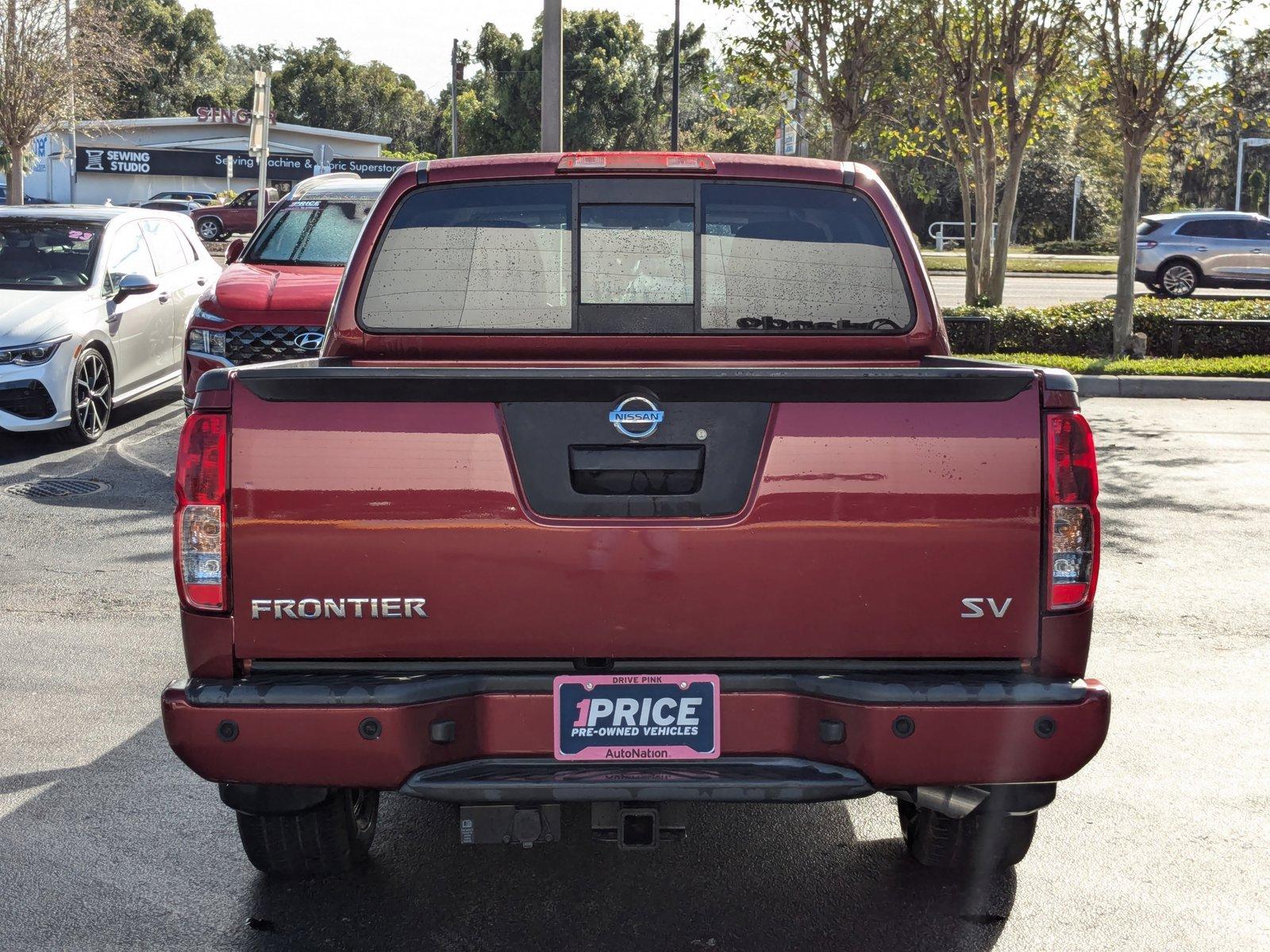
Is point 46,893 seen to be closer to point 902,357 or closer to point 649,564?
point 649,564

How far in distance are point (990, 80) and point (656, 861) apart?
16410 mm

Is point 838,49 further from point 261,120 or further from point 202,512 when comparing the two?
point 202,512

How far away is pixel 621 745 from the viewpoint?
10.4 feet

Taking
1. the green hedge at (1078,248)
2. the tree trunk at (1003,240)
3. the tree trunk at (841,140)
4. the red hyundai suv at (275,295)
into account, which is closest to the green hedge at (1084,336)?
the tree trunk at (1003,240)

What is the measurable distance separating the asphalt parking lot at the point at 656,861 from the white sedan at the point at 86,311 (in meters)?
4.29

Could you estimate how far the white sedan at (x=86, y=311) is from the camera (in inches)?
403

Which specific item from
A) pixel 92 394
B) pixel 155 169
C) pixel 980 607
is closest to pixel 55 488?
pixel 92 394

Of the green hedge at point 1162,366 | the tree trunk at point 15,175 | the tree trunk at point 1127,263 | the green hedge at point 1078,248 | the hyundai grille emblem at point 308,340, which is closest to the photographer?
the hyundai grille emblem at point 308,340

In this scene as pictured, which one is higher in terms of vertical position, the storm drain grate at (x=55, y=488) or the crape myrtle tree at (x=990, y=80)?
the crape myrtle tree at (x=990, y=80)

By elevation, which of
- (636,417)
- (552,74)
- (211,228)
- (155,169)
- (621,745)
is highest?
(155,169)

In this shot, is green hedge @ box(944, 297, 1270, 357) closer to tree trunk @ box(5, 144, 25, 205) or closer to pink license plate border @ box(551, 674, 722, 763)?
pink license plate border @ box(551, 674, 722, 763)

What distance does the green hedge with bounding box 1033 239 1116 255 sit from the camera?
162ft

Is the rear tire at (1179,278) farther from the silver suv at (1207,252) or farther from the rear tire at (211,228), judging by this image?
the rear tire at (211,228)

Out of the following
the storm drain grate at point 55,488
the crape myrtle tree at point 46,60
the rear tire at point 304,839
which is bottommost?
the rear tire at point 304,839
